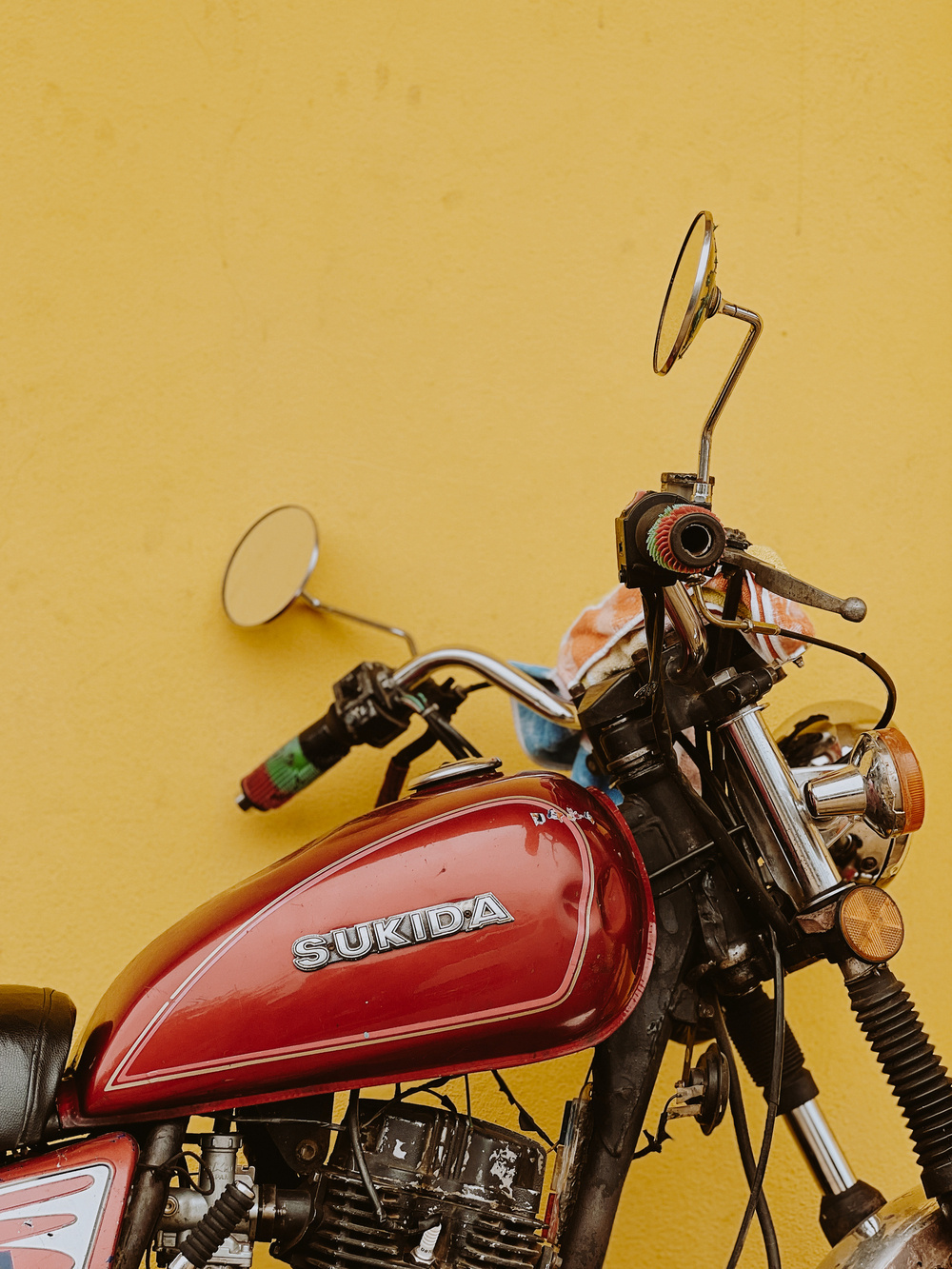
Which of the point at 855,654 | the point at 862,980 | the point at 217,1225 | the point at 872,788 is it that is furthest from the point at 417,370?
the point at 217,1225

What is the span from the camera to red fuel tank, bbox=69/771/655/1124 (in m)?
0.96

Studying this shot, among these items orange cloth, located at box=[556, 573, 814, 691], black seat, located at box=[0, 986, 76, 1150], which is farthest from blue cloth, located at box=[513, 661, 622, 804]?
black seat, located at box=[0, 986, 76, 1150]

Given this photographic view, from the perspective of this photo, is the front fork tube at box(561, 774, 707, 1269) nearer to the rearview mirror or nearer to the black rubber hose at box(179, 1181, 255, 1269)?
the black rubber hose at box(179, 1181, 255, 1269)

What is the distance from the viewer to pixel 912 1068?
104 cm

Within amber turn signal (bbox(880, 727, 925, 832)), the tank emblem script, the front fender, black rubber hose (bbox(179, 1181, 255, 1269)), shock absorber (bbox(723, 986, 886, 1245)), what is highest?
the tank emblem script

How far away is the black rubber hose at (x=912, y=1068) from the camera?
103 centimetres

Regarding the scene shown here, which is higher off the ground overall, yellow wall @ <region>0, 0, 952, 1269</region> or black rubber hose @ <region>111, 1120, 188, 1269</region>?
yellow wall @ <region>0, 0, 952, 1269</region>

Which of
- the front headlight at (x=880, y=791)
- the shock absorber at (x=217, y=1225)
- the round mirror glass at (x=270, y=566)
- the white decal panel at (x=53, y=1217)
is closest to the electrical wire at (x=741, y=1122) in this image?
the front headlight at (x=880, y=791)

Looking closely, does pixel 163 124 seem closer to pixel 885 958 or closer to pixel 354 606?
pixel 354 606

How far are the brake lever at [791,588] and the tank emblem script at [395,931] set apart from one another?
0.39 meters

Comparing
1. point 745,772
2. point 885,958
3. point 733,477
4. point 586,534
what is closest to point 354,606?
point 586,534

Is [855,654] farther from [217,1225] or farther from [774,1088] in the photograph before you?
[217,1225]

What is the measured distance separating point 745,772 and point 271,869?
0.50m

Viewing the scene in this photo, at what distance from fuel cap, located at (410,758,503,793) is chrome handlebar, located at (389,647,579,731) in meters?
0.09
